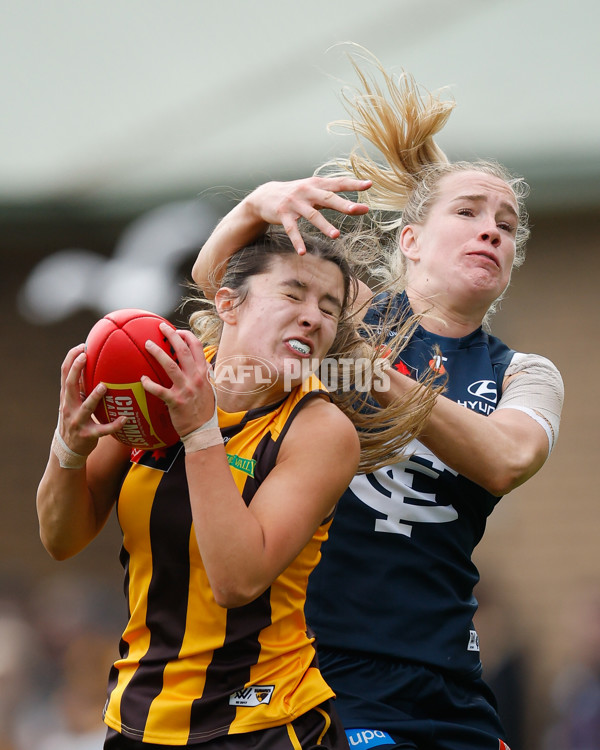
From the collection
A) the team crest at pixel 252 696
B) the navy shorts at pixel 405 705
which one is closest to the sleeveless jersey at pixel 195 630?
the team crest at pixel 252 696

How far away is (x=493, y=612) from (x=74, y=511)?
191 inches

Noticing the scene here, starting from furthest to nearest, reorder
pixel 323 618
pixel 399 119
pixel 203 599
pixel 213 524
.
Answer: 1. pixel 399 119
2. pixel 323 618
3. pixel 203 599
4. pixel 213 524

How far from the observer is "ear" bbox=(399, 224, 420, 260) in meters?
3.42

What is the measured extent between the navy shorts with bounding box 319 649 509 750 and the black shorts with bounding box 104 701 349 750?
44 cm

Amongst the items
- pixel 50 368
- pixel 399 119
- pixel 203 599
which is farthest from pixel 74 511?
pixel 50 368

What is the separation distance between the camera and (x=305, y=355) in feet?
7.62

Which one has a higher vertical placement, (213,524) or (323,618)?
(213,524)

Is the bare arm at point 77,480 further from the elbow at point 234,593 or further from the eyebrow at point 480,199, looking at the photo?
the eyebrow at point 480,199

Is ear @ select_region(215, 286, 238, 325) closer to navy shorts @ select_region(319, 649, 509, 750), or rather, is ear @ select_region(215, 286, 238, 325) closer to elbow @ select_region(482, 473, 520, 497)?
elbow @ select_region(482, 473, 520, 497)

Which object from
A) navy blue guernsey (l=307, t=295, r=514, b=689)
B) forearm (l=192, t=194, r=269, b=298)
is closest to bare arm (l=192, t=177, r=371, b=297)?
forearm (l=192, t=194, r=269, b=298)

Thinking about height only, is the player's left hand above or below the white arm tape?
above

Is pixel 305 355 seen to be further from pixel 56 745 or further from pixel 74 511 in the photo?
pixel 56 745

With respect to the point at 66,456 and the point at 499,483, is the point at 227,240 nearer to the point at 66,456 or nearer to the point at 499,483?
the point at 66,456

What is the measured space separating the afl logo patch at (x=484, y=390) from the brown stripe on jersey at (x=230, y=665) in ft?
4.23
